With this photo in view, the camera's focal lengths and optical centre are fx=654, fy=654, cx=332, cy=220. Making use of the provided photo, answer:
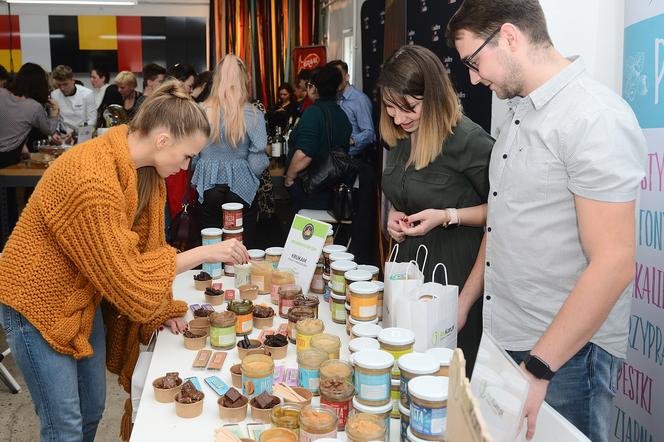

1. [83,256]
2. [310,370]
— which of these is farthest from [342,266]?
[83,256]

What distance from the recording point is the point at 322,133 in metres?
4.66

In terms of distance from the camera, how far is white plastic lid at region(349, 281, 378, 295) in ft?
6.15

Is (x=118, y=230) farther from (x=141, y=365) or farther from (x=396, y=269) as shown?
(x=396, y=269)

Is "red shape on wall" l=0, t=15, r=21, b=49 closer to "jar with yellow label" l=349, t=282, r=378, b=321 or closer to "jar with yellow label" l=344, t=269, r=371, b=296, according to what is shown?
"jar with yellow label" l=344, t=269, r=371, b=296

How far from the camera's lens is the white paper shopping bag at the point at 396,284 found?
1.81m

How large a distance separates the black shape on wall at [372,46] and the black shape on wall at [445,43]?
1377 millimetres

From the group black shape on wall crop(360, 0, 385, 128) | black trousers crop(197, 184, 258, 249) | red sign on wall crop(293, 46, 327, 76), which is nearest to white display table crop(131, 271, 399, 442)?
black trousers crop(197, 184, 258, 249)

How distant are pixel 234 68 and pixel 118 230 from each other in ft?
7.88

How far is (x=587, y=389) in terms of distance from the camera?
158 centimetres

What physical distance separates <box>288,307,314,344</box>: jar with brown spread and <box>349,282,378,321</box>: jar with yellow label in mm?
178

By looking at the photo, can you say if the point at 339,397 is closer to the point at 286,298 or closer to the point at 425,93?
the point at 286,298

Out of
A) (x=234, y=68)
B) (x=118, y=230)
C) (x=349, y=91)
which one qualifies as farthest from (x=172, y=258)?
(x=349, y=91)

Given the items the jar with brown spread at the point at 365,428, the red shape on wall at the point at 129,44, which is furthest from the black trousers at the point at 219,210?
the red shape on wall at the point at 129,44

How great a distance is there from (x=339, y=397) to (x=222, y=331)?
63cm
